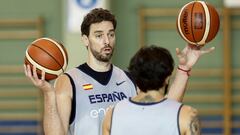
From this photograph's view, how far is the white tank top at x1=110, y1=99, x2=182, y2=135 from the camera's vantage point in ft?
8.75

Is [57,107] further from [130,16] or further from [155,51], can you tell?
[130,16]

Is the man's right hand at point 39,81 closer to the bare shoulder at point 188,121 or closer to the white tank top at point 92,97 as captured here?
the white tank top at point 92,97

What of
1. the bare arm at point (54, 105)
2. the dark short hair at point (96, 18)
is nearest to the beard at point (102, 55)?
the dark short hair at point (96, 18)

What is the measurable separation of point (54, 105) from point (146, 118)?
79 cm

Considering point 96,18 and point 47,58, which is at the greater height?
point 96,18

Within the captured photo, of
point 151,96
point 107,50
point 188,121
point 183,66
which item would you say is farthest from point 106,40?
point 188,121

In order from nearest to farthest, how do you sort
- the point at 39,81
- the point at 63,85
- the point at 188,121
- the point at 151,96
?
the point at 188,121 → the point at 151,96 → the point at 39,81 → the point at 63,85

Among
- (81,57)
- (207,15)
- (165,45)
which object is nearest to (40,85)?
(207,15)

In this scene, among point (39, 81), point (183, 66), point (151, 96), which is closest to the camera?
point (151, 96)

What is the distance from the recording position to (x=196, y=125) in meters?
2.73

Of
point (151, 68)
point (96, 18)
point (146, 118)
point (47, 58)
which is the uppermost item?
point (96, 18)

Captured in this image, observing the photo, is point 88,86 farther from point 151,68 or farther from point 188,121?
point 188,121

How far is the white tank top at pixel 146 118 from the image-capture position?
2668mm

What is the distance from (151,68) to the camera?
271 centimetres
